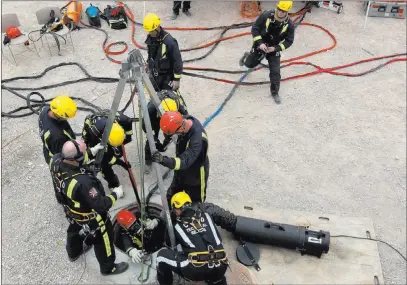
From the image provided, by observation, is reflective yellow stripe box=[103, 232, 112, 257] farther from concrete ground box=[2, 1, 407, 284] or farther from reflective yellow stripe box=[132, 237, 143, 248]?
reflective yellow stripe box=[132, 237, 143, 248]

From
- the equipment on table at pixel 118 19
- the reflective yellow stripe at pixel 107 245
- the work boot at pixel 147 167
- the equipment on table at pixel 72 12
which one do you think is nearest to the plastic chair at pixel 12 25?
the equipment on table at pixel 72 12

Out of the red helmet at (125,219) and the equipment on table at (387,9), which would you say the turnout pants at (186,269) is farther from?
the equipment on table at (387,9)

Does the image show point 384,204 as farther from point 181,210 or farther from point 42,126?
point 42,126

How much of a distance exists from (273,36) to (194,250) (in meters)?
4.51

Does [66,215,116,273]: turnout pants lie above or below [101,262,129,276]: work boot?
above

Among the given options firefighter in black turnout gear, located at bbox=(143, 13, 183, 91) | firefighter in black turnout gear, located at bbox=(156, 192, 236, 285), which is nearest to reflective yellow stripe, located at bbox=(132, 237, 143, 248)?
firefighter in black turnout gear, located at bbox=(156, 192, 236, 285)

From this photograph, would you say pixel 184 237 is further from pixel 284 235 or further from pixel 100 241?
pixel 284 235

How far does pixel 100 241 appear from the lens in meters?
4.84

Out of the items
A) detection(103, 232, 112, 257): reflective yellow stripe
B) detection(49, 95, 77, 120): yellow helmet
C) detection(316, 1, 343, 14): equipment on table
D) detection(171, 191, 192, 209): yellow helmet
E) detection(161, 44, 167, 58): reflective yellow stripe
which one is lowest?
detection(103, 232, 112, 257): reflective yellow stripe

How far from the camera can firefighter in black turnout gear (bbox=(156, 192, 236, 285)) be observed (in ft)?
14.3

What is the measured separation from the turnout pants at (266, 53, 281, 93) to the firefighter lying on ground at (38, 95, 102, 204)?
397 cm

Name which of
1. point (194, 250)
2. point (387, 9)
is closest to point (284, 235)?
point (194, 250)

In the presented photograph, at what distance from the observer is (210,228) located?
14.6ft

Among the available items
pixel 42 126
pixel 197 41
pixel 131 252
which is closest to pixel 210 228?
pixel 131 252
